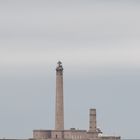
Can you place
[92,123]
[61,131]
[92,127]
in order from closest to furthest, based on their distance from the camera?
[61,131], [92,127], [92,123]

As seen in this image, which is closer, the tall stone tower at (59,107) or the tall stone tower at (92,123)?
the tall stone tower at (59,107)

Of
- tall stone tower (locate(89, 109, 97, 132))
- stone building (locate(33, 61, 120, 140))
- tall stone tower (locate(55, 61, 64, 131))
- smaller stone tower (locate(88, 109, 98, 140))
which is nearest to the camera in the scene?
stone building (locate(33, 61, 120, 140))

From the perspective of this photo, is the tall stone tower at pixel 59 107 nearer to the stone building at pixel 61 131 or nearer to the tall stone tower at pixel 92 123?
the stone building at pixel 61 131

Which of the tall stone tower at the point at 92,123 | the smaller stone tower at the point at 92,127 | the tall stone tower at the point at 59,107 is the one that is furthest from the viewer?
the tall stone tower at the point at 92,123

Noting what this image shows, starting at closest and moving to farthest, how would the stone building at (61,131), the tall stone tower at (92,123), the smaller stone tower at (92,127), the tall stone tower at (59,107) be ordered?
the stone building at (61,131), the tall stone tower at (59,107), the smaller stone tower at (92,127), the tall stone tower at (92,123)

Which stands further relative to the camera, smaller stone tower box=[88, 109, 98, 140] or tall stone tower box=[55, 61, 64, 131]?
smaller stone tower box=[88, 109, 98, 140]

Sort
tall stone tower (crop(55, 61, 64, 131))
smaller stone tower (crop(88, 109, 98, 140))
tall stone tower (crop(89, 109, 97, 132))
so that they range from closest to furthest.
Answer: tall stone tower (crop(55, 61, 64, 131))
smaller stone tower (crop(88, 109, 98, 140))
tall stone tower (crop(89, 109, 97, 132))

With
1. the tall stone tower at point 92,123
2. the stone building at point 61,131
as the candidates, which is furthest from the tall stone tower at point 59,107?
the tall stone tower at point 92,123

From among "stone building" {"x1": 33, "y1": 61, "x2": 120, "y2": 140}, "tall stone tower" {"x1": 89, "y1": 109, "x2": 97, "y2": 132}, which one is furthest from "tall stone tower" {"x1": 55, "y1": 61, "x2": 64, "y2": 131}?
"tall stone tower" {"x1": 89, "y1": 109, "x2": 97, "y2": 132}

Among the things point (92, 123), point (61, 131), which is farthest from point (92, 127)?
point (61, 131)

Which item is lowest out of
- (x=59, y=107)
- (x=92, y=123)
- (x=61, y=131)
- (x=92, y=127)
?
(x=61, y=131)

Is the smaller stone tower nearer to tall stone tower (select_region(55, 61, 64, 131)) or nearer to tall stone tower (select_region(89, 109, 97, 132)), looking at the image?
tall stone tower (select_region(89, 109, 97, 132))

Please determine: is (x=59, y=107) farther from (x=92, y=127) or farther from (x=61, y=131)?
(x=92, y=127)

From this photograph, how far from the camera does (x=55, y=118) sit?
595 ft
